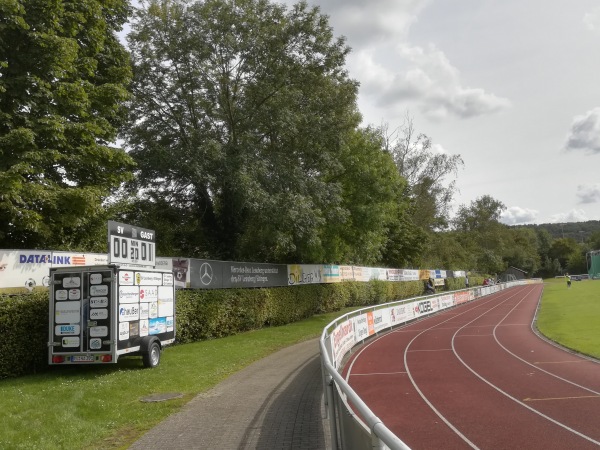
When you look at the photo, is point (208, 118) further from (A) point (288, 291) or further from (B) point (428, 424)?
(B) point (428, 424)

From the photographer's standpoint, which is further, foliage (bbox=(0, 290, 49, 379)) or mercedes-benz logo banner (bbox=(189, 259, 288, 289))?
mercedes-benz logo banner (bbox=(189, 259, 288, 289))

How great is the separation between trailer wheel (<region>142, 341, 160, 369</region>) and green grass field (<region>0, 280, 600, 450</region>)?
23 cm

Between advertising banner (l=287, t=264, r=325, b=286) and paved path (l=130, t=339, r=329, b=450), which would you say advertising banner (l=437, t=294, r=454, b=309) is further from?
paved path (l=130, t=339, r=329, b=450)

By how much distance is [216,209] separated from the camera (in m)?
31.2

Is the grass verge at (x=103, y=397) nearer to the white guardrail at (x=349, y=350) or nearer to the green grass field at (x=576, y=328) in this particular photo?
the white guardrail at (x=349, y=350)

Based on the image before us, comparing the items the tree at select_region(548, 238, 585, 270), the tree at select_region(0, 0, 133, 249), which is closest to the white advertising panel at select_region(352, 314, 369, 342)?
the tree at select_region(0, 0, 133, 249)

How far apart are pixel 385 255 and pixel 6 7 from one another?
4441cm

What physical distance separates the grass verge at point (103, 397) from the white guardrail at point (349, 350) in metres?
2.92

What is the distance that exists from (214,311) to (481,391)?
1248cm

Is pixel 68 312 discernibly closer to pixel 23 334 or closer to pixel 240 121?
pixel 23 334

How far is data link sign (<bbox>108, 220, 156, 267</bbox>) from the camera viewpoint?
14023mm

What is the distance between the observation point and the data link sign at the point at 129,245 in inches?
552

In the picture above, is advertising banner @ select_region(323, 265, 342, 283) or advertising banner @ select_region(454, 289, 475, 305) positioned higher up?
advertising banner @ select_region(323, 265, 342, 283)

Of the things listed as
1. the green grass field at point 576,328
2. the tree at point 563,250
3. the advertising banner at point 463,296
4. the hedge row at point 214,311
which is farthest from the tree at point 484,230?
the green grass field at point 576,328
